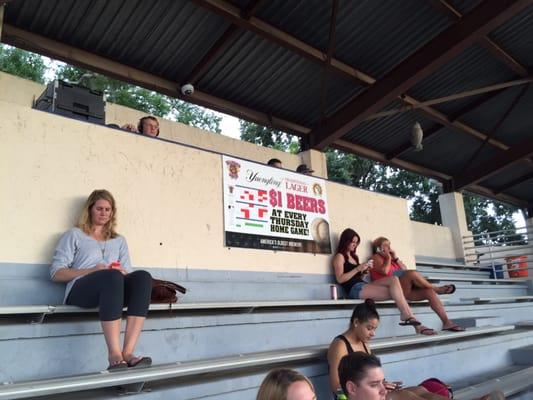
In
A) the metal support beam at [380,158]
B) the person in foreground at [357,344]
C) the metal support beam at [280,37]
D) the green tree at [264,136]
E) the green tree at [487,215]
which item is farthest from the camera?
the green tree at [487,215]

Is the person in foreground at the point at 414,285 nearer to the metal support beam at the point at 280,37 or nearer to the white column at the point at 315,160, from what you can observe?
the white column at the point at 315,160

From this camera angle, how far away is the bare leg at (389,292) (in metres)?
3.68

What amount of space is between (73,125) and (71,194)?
0.47 m

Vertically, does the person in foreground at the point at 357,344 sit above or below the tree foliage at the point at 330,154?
below

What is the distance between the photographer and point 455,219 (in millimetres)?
9617

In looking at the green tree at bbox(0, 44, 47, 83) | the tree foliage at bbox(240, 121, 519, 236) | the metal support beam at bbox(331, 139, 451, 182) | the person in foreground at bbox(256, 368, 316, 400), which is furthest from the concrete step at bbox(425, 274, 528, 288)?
the green tree at bbox(0, 44, 47, 83)

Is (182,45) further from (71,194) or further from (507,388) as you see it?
(507,388)

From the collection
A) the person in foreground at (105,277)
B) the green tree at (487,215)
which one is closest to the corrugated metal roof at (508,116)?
the person in foreground at (105,277)

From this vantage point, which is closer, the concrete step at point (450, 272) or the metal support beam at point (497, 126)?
the concrete step at point (450, 272)

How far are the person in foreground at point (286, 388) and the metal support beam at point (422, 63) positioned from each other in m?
4.96

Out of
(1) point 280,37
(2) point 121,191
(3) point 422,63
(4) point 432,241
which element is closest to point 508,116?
(4) point 432,241

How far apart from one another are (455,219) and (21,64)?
1196 centimetres

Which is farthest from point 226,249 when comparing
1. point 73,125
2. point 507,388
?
point 507,388

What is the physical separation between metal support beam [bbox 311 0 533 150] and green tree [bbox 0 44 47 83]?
9.58m
